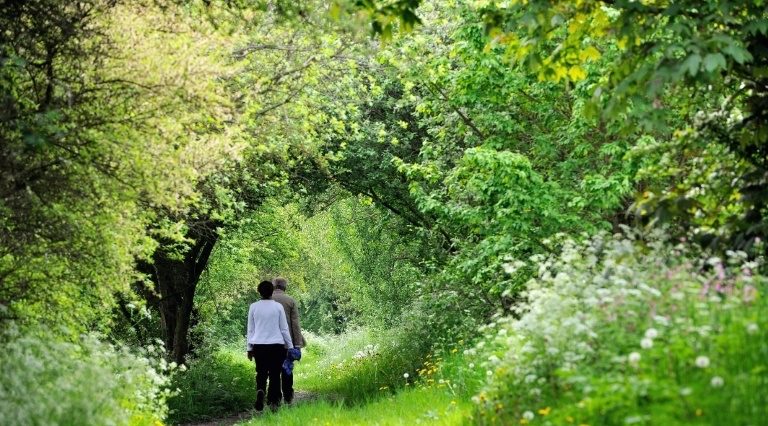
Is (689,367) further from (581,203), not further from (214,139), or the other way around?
(581,203)

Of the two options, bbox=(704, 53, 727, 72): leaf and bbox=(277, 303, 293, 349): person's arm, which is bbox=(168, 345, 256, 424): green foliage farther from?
bbox=(704, 53, 727, 72): leaf

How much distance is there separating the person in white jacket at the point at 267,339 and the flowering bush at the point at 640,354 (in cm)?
604

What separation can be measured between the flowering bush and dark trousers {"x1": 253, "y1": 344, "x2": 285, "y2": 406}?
6.17 metres

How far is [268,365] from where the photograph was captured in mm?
12648

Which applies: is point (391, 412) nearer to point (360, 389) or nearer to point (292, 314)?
point (292, 314)

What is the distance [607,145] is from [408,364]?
567 cm

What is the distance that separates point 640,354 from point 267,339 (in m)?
8.06

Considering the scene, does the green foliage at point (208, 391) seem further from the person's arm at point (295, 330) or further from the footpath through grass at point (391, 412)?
the footpath through grass at point (391, 412)

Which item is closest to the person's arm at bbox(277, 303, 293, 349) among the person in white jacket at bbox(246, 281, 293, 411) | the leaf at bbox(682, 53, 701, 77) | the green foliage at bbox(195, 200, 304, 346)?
the person in white jacket at bbox(246, 281, 293, 411)

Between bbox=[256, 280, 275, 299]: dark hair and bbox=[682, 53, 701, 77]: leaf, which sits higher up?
bbox=[256, 280, 275, 299]: dark hair

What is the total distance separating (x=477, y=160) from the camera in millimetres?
12016

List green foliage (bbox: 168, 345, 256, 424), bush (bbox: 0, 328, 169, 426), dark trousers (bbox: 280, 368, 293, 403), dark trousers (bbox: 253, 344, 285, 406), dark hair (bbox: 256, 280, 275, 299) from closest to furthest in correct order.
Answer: bush (bbox: 0, 328, 169, 426) < dark trousers (bbox: 253, 344, 285, 406) < dark hair (bbox: 256, 280, 275, 299) < dark trousers (bbox: 280, 368, 293, 403) < green foliage (bbox: 168, 345, 256, 424)

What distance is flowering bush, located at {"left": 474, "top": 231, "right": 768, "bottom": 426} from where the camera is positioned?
14.8 ft

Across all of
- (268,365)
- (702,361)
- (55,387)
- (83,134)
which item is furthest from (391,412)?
(702,361)
